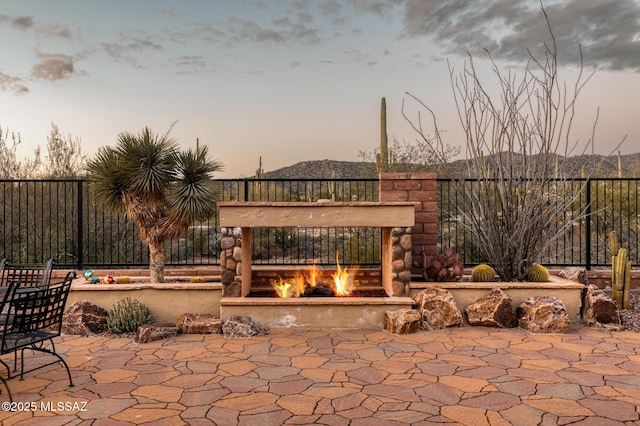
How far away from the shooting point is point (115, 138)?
820 centimetres

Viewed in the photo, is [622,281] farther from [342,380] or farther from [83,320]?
[83,320]

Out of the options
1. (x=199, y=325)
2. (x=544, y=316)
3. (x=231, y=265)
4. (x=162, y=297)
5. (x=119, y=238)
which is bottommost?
(x=199, y=325)

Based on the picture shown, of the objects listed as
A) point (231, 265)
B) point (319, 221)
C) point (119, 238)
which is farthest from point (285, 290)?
point (119, 238)

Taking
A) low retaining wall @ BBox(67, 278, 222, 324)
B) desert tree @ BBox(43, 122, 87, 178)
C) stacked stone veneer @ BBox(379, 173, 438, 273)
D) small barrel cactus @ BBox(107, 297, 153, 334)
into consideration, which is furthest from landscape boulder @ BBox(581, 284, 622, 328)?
desert tree @ BBox(43, 122, 87, 178)

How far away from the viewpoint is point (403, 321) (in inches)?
262

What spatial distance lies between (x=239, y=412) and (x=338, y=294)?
353 cm

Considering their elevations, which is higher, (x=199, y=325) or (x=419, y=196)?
(x=419, y=196)

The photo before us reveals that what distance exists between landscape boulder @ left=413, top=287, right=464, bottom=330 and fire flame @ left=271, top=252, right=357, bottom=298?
3.61ft

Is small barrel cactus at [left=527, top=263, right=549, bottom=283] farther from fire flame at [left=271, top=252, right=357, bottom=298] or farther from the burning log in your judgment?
the burning log

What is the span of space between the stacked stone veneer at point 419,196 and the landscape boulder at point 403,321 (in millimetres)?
1466

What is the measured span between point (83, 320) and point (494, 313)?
5.85 meters

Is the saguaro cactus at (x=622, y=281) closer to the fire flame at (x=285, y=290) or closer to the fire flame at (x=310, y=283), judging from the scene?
the fire flame at (x=310, y=283)

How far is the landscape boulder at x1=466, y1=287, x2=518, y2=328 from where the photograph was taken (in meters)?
7.01

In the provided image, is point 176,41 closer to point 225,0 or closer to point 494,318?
point 225,0
